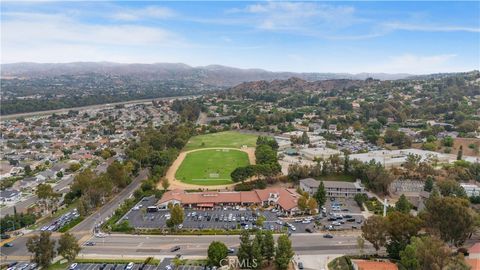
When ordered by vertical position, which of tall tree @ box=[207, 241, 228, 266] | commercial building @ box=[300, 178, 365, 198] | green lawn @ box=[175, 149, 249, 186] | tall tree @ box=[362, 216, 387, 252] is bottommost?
green lawn @ box=[175, 149, 249, 186]

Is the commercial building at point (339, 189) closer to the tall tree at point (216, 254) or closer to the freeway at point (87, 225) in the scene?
the tall tree at point (216, 254)

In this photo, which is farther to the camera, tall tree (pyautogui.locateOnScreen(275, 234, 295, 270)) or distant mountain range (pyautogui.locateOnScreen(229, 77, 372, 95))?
distant mountain range (pyautogui.locateOnScreen(229, 77, 372, 95))

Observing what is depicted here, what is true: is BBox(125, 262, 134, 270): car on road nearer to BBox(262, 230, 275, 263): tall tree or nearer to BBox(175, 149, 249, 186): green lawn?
BBox(262, 230, 275, 263): tall tree

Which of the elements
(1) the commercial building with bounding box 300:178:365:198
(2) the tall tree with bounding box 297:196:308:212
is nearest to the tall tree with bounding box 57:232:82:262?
(2) the tall tree with bounding box 297:196:308:212

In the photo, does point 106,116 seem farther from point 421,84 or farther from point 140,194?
point 421,84

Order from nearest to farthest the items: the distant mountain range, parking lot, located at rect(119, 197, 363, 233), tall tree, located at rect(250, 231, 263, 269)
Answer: tall tree, located at rect(250, 231, 263, 269)
parking lot, located at rect(119, 197, 363, 233)
the distant mountain range

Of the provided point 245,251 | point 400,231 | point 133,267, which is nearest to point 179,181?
point 133,267
